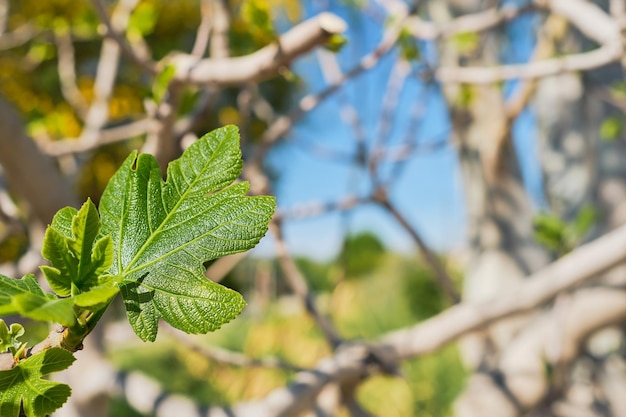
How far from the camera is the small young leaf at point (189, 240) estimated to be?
0.76 feet

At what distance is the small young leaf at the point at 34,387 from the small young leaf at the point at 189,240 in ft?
0.11

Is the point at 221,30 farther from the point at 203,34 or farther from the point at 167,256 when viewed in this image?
the point at 167,256

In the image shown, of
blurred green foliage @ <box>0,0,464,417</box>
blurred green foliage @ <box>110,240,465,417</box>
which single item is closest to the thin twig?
blurred green foliage @ <box>0,0,464,417</box>

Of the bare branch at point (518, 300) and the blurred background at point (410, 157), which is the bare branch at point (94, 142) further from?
the bare branch at point (518, 300)

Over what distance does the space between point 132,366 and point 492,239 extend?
307 centimetres

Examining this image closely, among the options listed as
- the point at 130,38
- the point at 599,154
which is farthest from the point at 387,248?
the point at 130,38

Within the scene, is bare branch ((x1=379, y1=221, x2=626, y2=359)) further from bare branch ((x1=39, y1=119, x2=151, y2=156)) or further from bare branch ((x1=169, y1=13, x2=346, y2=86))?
bare branch ((x1=39, y1=119, x2=151, y2=156))

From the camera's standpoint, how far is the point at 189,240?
0.23m

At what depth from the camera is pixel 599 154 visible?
6.09 ft

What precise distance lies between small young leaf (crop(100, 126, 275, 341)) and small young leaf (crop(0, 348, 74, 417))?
0.11 ft

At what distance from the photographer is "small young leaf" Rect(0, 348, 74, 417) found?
0.22 meters

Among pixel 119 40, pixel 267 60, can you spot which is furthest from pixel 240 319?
pixel 267 60

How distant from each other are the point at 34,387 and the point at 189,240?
0.30ft

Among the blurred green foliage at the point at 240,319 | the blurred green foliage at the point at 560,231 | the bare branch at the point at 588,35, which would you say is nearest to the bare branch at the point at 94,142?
the blurred green foliage at the point at 240,319
